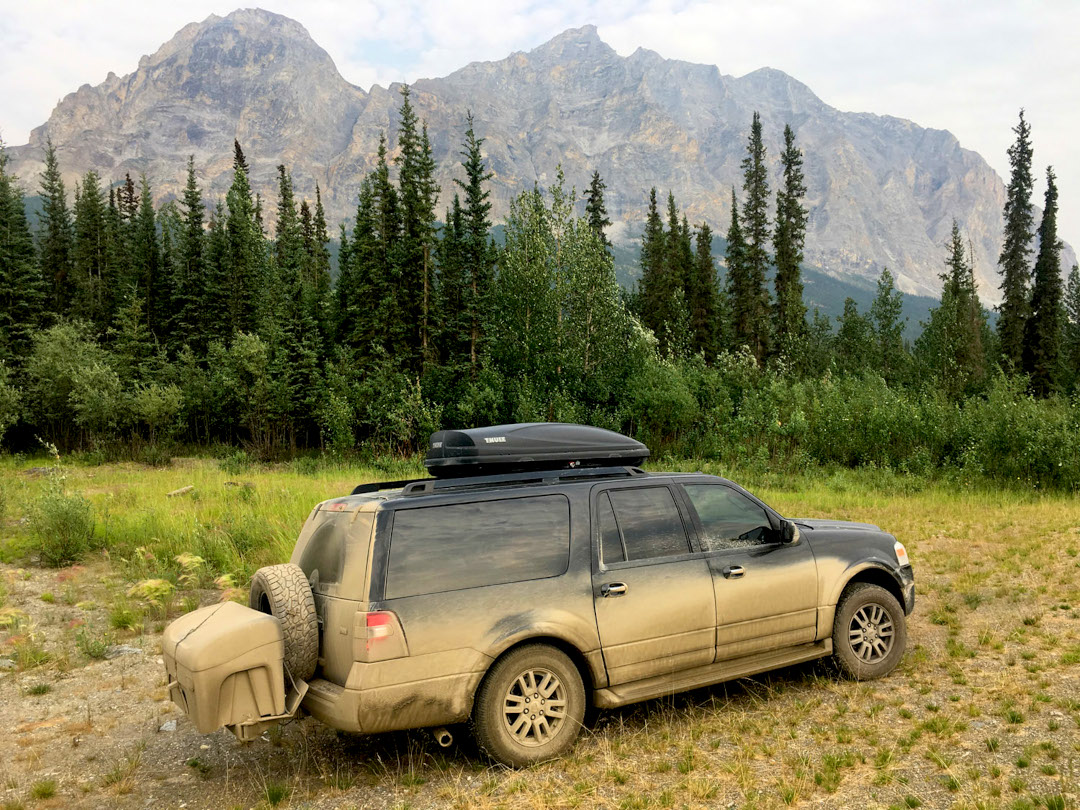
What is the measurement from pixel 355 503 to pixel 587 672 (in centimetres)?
209

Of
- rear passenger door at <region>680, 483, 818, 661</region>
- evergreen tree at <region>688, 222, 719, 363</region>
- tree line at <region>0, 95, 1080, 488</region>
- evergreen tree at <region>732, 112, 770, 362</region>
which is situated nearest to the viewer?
rear passenger door at <region>680, 483, 818, 661</region>

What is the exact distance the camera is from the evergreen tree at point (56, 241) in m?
60.6

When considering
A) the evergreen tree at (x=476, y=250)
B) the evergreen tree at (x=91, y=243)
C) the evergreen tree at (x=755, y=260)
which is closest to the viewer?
the evergreen tree at (x=476, y=250)

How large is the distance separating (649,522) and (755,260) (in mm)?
55368

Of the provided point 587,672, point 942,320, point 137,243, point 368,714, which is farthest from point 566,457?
point 137,243

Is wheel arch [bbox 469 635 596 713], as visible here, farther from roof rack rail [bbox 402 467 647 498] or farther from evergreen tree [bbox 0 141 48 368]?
evergreen tree [bbox 0 141 48 368]

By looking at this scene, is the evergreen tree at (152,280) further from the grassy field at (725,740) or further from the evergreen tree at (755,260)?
the grassy field at (725,740)

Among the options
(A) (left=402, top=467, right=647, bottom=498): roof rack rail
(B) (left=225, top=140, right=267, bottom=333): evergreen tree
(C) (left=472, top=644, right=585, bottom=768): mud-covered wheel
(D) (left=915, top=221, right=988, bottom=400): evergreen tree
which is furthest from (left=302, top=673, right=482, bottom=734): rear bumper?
(B) (left=225, top=140, right=267, bottom=333): evergreen tree

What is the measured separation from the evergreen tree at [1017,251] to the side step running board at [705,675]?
59199 millimetres

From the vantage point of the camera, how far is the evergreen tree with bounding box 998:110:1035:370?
184 ft

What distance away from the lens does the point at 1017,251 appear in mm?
56844

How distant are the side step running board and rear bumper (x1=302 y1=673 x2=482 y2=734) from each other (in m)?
1.08

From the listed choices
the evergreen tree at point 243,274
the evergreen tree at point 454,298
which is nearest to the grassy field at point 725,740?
the evergreen tree at point 454,298

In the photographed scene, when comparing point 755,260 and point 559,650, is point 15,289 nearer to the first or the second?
point 755,260
